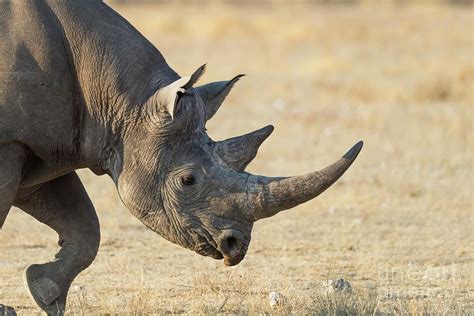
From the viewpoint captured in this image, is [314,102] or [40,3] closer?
[40,3]

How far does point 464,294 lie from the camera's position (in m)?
8.68

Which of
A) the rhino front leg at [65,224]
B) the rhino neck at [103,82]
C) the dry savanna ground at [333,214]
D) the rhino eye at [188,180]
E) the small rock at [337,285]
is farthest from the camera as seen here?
the dry savanna ground at [333,214]

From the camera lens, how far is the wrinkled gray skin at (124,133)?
7059mm

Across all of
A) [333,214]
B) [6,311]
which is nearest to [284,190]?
[6,311]

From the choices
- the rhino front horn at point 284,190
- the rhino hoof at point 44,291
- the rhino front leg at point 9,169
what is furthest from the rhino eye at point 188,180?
the rhino hoof at point 44,291

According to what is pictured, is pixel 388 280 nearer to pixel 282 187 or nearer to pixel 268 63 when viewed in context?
pixel 282 187

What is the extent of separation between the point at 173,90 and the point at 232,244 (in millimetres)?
933

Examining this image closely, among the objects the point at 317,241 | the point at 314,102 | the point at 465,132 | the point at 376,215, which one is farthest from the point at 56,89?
the point at 314,102

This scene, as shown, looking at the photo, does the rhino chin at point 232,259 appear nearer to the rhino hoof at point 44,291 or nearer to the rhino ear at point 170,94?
the rhino ear at point 170,94

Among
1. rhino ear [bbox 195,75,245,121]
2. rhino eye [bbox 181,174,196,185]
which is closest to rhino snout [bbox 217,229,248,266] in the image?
rhino eye [bbox 181,174,196,185]

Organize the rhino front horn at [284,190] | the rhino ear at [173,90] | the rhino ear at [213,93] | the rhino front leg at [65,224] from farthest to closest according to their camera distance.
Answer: the rhino front leg at [65,224] → the rhino ear at [213,93] → the rhino ear at [173,90] → the rhino front horn at [284,190]

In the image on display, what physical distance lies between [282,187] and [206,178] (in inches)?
18.0

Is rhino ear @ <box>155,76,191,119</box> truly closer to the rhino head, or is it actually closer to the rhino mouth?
the rhino head

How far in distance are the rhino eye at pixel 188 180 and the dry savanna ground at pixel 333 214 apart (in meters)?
0.99
